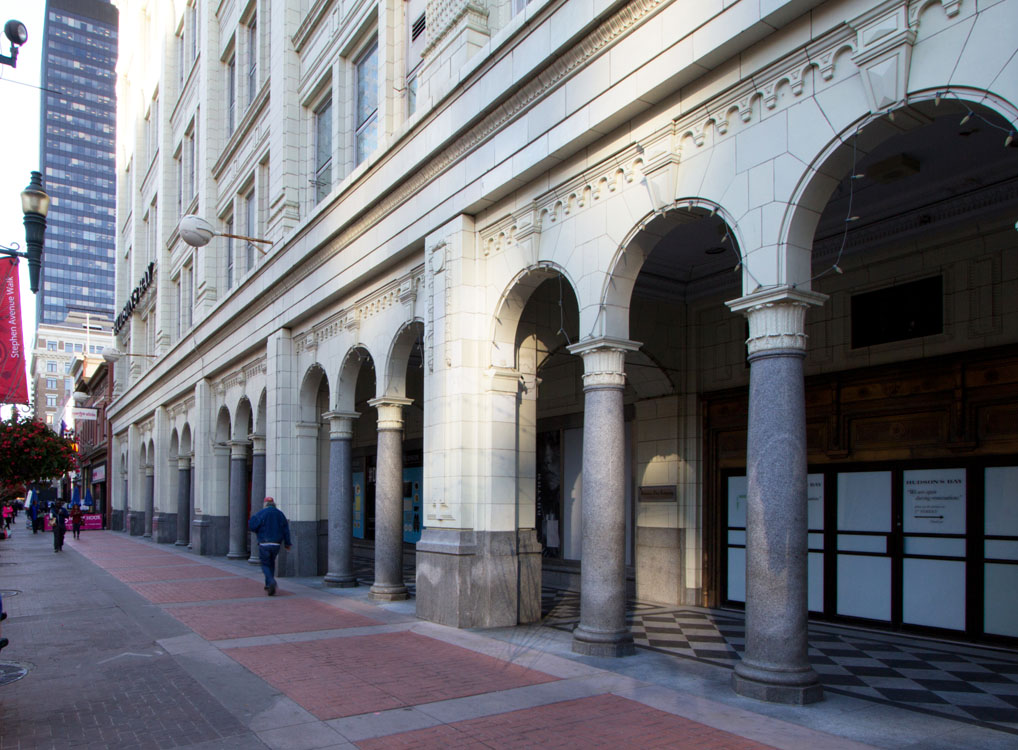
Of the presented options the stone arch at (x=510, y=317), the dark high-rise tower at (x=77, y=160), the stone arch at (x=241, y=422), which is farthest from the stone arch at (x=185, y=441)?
the dark high-rise tower at (x=77, y=160)

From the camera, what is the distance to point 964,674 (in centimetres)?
848

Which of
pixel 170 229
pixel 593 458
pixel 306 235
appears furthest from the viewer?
pixel 170 229

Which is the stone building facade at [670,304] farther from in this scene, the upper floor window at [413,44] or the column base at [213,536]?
the column base at [213,536]

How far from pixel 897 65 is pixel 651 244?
342cm

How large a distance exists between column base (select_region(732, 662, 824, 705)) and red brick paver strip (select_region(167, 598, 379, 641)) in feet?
20.5

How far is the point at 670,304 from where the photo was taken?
14.2 meters

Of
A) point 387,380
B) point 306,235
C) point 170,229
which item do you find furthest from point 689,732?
point 170,229

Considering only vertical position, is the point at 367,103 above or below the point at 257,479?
above

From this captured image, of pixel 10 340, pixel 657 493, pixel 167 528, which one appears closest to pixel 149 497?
pixel 167 528

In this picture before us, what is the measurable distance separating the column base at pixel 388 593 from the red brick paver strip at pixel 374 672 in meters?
3.65

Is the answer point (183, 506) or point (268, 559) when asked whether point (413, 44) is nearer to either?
point (268, 559)

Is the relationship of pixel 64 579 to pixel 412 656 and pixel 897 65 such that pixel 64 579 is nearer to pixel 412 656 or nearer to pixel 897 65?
pixel 412 656

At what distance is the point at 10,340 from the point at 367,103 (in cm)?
804

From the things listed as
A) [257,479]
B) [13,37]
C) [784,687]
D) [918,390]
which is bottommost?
[784,687]
